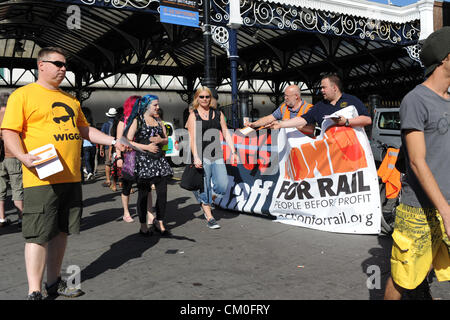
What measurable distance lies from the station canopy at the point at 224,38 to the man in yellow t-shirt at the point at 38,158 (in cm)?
654

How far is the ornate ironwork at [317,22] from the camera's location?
10.8m

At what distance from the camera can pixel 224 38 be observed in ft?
33.2

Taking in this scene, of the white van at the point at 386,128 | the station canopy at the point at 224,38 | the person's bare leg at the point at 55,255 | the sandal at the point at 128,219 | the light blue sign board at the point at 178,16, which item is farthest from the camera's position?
the station canopy at the point at 224,38

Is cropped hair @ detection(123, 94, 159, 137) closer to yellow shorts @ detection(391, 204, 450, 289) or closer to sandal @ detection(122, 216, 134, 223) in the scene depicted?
sandal @ detection(122, 216, 134, 223)

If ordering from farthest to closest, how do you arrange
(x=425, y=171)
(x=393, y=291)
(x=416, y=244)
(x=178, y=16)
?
(x=178, y=16), (x=393, y=291), (x=416, y=244), (x=425, y=171)

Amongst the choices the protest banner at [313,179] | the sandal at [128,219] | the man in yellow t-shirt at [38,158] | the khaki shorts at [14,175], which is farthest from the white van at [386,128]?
the man in yellow t-shirt at [38,158]

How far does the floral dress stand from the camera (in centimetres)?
484

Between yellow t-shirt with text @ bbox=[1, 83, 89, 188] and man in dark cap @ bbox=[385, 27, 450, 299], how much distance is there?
2.33 meters

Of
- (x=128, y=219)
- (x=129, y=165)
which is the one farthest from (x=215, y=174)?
(x=128, y=219)

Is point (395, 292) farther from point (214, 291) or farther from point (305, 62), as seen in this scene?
point (305, 62)

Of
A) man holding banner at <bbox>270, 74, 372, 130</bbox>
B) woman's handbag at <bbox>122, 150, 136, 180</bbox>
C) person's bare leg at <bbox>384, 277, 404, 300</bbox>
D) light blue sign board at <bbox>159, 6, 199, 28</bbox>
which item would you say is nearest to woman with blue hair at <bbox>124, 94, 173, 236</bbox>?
woman's handbag at <bbox>122, 150, 136, 180</bbox>

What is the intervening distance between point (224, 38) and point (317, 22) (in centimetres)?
365

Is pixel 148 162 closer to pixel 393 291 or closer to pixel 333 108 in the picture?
pixel 333 108

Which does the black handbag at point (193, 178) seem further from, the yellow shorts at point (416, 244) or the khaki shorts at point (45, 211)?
the yellow shorts at point (416, 244)
